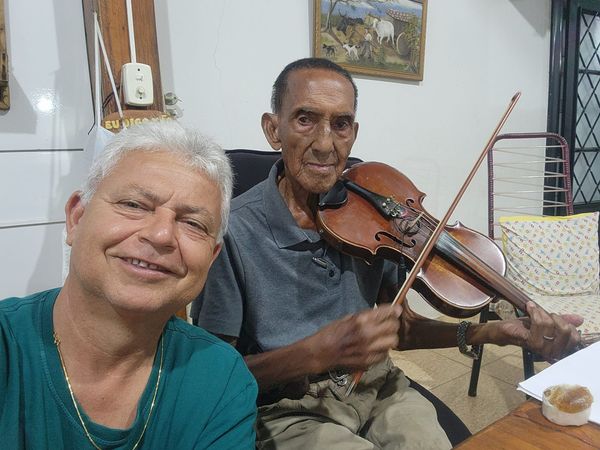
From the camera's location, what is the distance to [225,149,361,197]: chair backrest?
134 cm

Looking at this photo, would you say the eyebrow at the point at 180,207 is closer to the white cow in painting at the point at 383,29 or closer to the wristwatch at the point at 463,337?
the wristwatch at the point at 463,337

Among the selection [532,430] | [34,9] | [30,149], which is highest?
[34,9]

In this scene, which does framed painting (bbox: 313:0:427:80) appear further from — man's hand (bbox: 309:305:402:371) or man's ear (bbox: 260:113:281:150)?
man's hand (bbox: 309:305:402:371)

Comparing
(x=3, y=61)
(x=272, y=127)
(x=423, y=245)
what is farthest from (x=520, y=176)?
(x=3, y=61)

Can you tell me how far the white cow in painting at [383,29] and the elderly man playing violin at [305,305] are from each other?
1.37 metres

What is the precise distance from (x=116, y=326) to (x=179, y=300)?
Result: 11 centimetres

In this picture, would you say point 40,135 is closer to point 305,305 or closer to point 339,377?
point 305,305

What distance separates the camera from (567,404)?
0.71 m

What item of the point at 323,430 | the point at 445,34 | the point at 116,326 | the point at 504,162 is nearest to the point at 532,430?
the point at 323,430

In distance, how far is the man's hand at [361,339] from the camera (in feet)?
2.73

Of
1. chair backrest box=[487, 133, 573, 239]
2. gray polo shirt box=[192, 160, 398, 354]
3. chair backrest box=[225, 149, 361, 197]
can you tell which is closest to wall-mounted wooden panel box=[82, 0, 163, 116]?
chair backrest box=[225, 149, 361, 197]

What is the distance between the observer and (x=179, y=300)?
2.34 ft

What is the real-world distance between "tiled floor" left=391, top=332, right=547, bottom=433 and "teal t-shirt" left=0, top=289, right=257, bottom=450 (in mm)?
1563

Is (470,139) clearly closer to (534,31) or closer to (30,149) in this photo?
(534,31)
